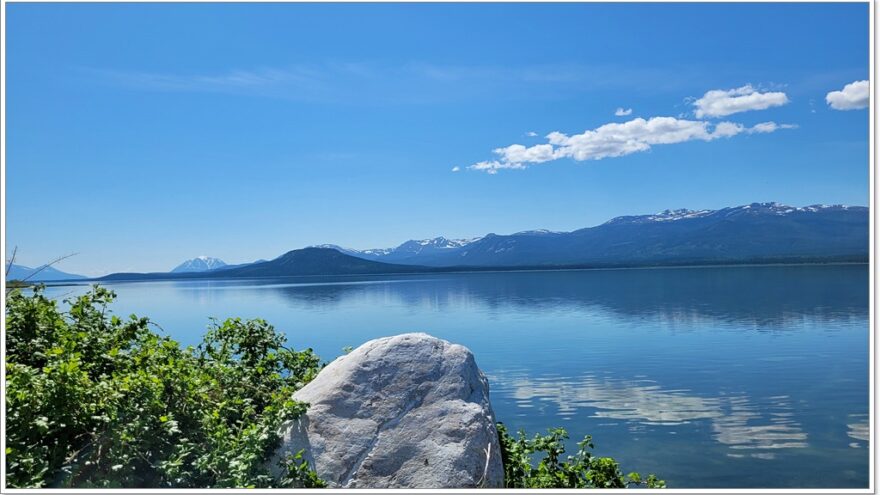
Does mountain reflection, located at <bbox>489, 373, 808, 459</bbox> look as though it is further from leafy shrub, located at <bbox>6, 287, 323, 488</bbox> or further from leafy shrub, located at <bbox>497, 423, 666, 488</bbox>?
leafy shrub, located at <bbox>6, 287, 323, 488</bbox>

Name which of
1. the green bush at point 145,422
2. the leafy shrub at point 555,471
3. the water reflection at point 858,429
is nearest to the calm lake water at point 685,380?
the water reflection at point 858,429

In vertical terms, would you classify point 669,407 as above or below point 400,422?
below

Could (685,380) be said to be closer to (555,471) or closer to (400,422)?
(555,471)

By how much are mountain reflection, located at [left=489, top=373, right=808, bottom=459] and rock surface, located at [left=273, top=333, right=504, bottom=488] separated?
710cm

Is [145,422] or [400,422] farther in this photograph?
[400,422]

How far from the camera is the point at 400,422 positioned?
502 centimetres

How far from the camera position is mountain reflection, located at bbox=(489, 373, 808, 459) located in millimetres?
11305

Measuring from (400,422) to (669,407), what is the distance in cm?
995


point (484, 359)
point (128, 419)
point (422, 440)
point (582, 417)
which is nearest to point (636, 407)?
point (582, 417)

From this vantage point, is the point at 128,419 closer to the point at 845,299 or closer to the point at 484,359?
the point at 484,359

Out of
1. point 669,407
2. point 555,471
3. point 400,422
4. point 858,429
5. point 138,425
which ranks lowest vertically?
point 858,429

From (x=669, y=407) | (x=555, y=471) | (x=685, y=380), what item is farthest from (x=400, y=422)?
(x=685, y=380)

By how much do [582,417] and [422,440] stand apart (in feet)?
26.4

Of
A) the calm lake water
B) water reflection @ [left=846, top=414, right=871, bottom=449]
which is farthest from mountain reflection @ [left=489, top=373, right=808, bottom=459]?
water reflection @ [left=846, top=414, right=871, bottom=449]
